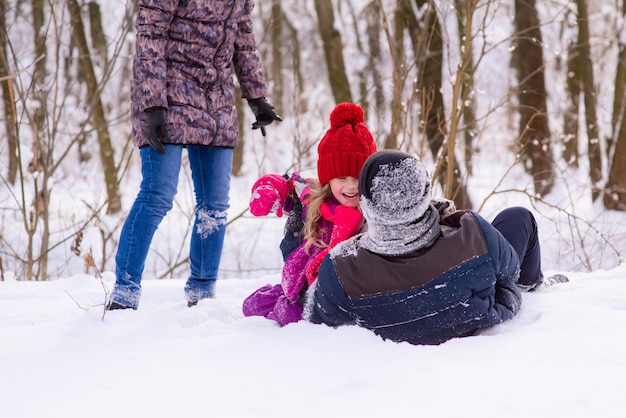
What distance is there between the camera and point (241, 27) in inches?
126

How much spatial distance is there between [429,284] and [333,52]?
596 centimetres

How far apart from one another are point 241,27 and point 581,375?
2.25 m

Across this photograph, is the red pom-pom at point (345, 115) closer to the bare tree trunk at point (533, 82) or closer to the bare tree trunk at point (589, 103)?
the bare tree trunk at point (533, 82)

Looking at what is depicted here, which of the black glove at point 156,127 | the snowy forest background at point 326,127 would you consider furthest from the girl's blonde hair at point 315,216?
the snowy forest background at point 326,127

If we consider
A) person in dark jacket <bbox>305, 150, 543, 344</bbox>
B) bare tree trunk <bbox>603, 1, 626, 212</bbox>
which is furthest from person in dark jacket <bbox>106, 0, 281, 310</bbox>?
bare tree trunk <bbox>603, 1, 626, 212</bbox>

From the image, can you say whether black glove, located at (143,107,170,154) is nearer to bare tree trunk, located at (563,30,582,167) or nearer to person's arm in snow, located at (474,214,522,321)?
person's arm in snow, located at (474,214,522,321)

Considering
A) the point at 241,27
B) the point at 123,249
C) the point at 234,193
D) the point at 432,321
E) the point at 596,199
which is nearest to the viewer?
the point at 432,321

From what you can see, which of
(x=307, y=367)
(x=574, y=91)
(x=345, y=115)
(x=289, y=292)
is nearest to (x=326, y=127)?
(x=345, y=115)

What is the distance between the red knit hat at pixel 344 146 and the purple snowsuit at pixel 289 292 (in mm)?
157

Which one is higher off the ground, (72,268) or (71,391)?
(71,391)

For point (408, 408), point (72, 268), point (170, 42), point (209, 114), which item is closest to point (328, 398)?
point (408, 408)

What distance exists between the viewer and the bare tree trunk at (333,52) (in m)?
7.62

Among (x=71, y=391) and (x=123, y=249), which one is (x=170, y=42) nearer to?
(x=123, y=249)

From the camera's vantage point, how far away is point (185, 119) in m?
2.91
